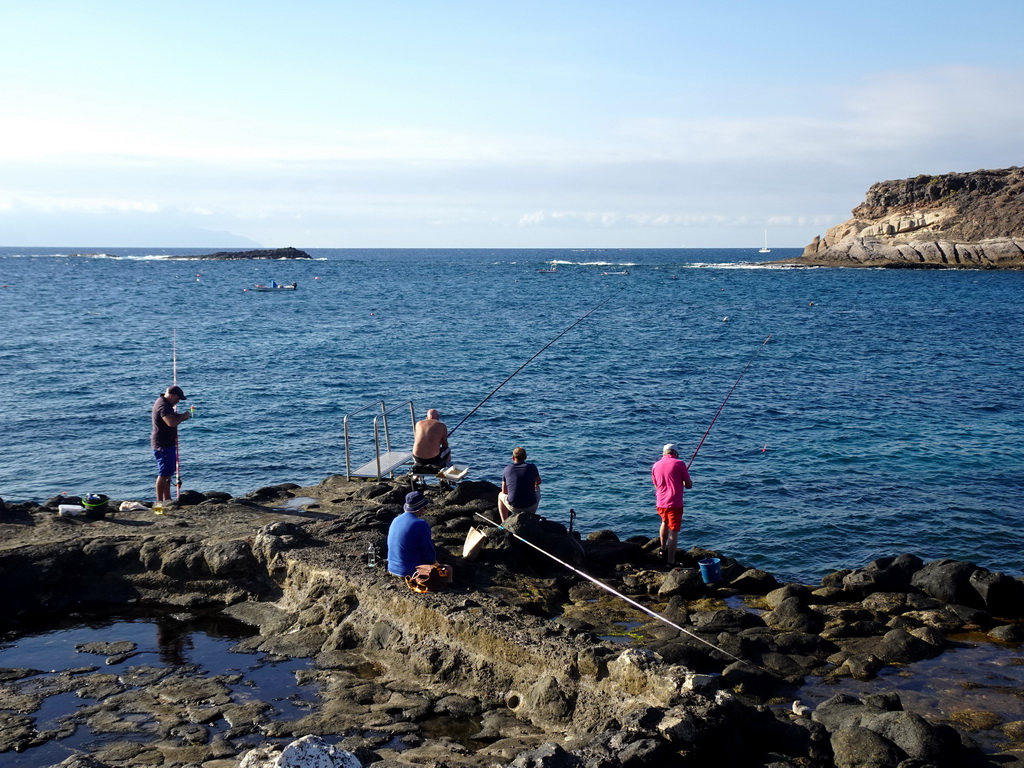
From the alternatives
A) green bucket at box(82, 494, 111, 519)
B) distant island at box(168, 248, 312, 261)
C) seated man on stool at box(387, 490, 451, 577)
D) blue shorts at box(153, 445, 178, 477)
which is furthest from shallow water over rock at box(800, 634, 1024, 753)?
distant island at box(168, 248, 312, 261)

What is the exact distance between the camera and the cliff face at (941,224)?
94.0 metres

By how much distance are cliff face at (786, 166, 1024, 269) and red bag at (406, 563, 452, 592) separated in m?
98.3

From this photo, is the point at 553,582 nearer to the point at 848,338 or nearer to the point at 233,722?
the point at 233,722

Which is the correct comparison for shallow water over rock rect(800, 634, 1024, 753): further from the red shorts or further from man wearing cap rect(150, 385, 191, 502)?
man wearing cap rect(150, 385, 191, 502)

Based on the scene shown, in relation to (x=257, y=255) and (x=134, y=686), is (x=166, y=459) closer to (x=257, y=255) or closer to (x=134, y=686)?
(x=134, y=686)

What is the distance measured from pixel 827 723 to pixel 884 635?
2.76 metres

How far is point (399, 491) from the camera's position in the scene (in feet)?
46.0

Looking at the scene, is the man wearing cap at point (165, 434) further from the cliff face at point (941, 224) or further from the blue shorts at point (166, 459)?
the cliff face at point (941, 224)

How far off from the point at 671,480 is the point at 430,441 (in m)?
3.77

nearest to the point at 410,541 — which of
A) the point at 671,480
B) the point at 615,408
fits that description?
the point at 671,480

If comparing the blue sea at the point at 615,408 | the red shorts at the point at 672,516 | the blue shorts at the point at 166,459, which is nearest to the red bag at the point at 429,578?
the red shorts at the point at 672,516

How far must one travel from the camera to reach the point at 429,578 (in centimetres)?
984

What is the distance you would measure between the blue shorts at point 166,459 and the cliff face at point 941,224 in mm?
97276

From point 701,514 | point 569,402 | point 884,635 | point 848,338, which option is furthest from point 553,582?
point 848,338
